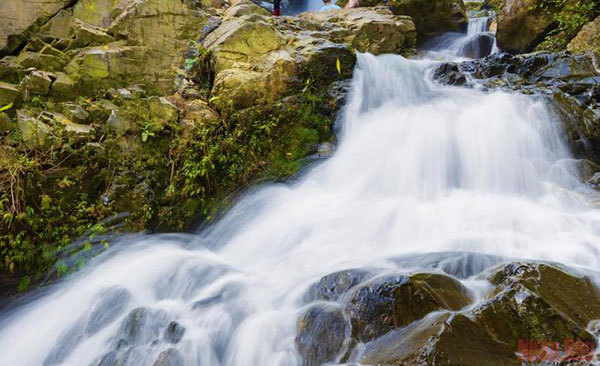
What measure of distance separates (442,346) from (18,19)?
27.9ft

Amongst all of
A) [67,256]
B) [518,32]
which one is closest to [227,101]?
[67,256]

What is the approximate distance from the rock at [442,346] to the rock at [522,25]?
1004cm

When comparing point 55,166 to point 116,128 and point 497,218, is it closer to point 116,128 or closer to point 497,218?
point 116,128

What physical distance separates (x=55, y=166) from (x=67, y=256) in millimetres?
1334

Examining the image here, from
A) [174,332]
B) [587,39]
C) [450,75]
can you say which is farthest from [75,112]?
[587,39]

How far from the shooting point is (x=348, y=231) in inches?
206

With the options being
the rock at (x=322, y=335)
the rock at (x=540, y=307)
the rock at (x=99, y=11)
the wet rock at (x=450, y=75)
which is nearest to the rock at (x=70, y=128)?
the rock at (x=99, y=11)

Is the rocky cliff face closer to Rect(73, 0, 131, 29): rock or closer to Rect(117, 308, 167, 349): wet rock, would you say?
Rect(73, 0, 131, 29): rock

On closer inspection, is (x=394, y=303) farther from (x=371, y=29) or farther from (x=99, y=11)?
(x=371, y=29)

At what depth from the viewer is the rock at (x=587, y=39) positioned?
7988 mm

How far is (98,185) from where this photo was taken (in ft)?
18.2

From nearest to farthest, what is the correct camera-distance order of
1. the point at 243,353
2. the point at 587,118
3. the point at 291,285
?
the point at 243,353 → the point at 291,285 → the point at 587,118

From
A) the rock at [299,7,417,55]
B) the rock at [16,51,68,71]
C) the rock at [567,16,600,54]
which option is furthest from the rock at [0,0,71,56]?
the rock at [567,16,600,54]

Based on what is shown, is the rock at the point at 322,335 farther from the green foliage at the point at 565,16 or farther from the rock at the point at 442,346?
the green foliage at the point at 565,16
